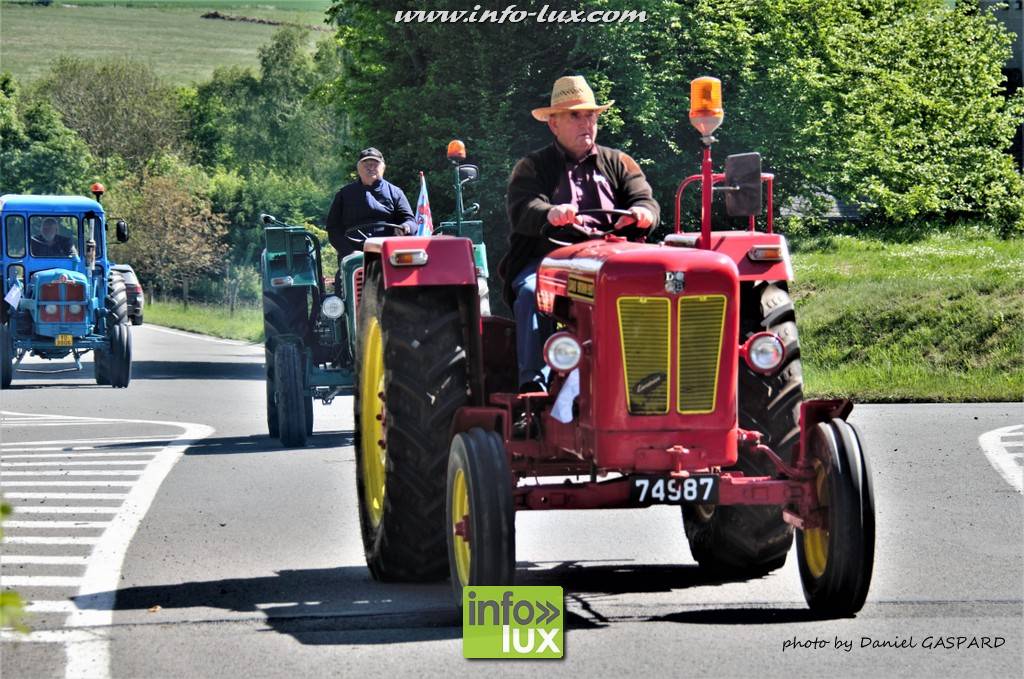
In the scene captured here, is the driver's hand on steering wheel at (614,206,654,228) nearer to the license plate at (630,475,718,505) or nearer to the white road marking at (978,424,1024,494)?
the license plate at (630,475,718,505)

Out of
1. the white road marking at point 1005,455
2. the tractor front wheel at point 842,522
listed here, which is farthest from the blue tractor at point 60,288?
the tractor front wheel at point 842,522

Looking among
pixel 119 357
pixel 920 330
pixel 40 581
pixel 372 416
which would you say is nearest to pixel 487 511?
pixel 372 416

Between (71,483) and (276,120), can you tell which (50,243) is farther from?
(276,120)

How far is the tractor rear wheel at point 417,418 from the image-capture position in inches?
338

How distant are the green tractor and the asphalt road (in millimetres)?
705

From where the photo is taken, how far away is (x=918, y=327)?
2461 centimetres

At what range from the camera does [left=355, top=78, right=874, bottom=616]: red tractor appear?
764cm

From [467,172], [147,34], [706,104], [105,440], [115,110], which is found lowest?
[105,440]

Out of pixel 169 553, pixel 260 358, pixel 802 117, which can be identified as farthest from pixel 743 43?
pixel 169 553

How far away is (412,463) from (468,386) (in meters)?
0.43

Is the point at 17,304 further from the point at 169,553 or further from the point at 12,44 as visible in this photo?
the point at 12,44

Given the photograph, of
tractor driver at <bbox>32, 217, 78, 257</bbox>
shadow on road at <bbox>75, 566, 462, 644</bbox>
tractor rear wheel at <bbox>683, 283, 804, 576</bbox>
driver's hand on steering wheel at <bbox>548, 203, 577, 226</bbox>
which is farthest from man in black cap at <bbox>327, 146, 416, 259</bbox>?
tractor driver at <bbox>32, 217, 78, 257</bbox>

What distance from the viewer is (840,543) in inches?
299

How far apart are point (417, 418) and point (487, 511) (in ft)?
4.05
